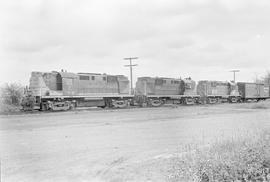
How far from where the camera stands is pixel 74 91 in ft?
99.6

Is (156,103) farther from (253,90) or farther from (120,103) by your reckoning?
(253,90)

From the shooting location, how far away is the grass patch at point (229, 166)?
639 centimetres

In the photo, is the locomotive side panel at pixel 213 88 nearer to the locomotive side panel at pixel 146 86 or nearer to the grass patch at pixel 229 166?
the locomotive side panel at pixel 146 86

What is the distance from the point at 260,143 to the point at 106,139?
237 inches

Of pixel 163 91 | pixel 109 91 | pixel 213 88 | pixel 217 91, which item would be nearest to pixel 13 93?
pixel 109 91

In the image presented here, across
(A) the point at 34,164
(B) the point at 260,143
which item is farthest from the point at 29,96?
(B) the point at 260,143

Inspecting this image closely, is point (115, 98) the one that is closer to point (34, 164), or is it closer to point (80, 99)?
point (80, 99)

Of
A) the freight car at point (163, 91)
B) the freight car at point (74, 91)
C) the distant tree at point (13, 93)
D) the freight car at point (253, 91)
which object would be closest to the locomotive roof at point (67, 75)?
the freight car at point (74, 91)

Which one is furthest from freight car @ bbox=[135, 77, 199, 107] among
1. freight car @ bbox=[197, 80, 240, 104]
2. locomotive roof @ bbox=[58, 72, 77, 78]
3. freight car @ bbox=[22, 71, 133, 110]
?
locomotive roof @ bbox=[58, 72, 77, 78]

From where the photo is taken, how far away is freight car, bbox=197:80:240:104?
47.4 metres

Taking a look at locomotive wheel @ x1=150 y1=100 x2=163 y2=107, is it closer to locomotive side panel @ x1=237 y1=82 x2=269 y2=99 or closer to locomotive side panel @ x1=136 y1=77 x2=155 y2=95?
locomotive side panel @ x1=136 y1=77 x2=155 y2=95

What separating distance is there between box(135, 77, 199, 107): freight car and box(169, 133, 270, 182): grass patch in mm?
30611

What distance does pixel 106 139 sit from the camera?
41.0 ft

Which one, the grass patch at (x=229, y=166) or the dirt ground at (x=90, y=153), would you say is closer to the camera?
the grass patch at (x=229, y=166)
